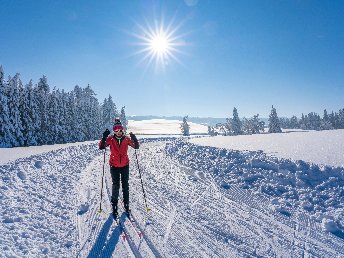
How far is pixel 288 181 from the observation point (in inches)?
420

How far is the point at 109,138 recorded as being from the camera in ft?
28.6

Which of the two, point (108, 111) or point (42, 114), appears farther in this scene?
point (108, 111)

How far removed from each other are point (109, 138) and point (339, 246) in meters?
6.39

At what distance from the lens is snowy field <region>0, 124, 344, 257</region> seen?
6211 mm

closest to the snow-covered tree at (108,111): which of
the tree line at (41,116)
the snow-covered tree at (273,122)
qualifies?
the tree line at (41,116)

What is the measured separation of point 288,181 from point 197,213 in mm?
4098

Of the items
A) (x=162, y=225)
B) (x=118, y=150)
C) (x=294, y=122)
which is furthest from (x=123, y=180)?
(x=294, y=122)

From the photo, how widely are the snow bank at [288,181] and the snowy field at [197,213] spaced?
0.10 feet

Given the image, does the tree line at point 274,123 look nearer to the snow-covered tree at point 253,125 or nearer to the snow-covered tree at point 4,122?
the snow-covered tree at point 253,125

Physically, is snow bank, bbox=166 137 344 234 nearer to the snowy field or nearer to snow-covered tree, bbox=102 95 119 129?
the snowy field

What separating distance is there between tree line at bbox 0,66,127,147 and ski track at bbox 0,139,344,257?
3735 centimetres

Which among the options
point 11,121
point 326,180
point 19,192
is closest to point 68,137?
point 11,121

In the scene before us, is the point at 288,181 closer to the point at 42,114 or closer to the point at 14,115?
the point at 14,115

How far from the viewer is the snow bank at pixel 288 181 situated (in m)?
8.69
